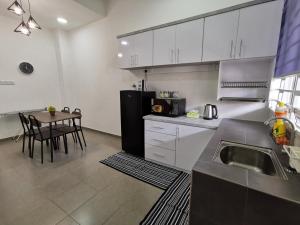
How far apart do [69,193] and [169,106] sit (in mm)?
1956

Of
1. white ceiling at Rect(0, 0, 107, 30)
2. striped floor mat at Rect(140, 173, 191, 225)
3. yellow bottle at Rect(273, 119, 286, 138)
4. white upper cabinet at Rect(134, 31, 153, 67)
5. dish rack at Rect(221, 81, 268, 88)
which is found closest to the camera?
yellow bottle at Rect(273, 119, 286, 138)

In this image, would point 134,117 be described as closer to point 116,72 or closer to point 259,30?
point 116,72

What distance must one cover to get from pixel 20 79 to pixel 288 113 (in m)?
5.56

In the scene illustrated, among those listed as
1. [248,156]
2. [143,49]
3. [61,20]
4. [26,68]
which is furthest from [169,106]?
[26,68]

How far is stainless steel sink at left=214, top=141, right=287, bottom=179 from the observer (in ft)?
4.00

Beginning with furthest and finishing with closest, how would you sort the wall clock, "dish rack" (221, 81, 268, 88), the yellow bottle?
1. the wall clock
2. "dish rack" (221, 81, 268, 88)
3. the yellow bottle

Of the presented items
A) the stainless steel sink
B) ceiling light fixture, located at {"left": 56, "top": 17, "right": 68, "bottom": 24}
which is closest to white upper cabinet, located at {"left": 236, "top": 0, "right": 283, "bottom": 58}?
the stainless steel sink

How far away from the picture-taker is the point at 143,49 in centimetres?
272

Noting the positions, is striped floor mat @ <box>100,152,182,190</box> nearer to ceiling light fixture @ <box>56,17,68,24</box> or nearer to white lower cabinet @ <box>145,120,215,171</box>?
white lower cabinet @ <box>145,120,215,171</box>

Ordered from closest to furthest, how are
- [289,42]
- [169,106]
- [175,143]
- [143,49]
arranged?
[289,42] < [175,143] < [169,106] < [143,49]

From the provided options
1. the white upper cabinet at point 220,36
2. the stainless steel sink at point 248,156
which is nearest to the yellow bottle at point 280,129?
the stainless steel sink at point 248,156

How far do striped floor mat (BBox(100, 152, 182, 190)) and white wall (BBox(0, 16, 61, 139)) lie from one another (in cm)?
309

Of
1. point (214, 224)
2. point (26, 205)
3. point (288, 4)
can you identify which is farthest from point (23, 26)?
point (288, 4)

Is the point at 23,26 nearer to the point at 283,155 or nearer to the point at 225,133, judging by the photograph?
the point at 225,133
